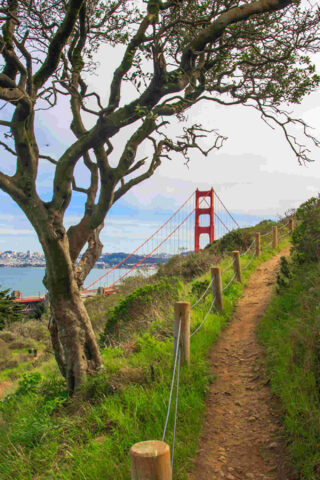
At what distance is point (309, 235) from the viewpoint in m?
7.26

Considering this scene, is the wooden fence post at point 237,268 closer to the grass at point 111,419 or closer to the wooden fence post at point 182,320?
the grass at point 111,419

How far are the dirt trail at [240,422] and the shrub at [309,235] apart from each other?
178 cm

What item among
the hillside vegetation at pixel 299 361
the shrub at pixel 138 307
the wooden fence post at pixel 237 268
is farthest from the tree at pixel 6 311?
the hillside vegetation at pixel 299 361

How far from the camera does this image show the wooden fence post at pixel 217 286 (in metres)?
7.49

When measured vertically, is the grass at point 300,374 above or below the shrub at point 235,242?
below

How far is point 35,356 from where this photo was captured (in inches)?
646

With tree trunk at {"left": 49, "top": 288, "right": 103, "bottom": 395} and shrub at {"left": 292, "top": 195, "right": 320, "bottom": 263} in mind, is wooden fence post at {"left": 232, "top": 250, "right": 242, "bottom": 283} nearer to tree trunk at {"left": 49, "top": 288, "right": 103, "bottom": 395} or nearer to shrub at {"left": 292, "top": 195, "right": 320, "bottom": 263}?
shrub at {"left": 292, "top": 195, "right": 320, "bottom": 263}

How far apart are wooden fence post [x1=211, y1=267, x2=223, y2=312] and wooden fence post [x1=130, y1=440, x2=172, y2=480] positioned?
5.53 m

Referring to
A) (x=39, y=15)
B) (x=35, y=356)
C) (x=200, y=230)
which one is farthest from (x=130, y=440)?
(x=200, y=230)

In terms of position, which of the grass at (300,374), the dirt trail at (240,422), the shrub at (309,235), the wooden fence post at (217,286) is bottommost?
the dirt trail at (240,422)

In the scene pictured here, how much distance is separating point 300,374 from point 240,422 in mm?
835

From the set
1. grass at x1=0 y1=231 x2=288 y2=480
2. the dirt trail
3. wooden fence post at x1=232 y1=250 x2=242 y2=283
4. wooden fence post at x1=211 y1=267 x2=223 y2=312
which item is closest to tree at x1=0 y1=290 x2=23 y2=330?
wooden fence post at x1=232 y1=250 x2=242 y2=283

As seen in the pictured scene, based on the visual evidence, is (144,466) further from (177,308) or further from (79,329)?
(79,329)

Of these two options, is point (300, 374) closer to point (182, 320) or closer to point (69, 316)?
point (182, 320)
